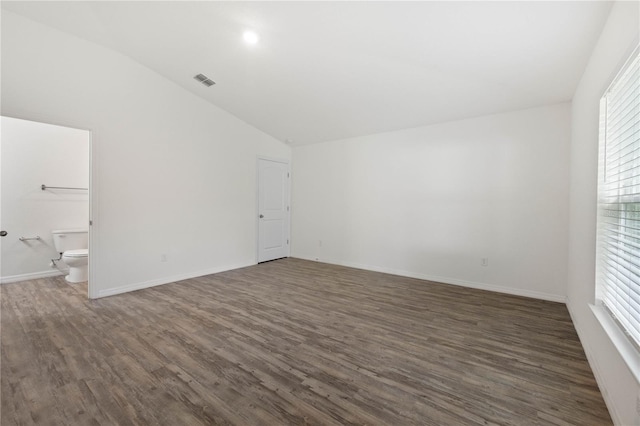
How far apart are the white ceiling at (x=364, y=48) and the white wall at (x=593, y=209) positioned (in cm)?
28

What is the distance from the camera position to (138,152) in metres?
3.71

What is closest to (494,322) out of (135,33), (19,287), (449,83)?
(449,83)

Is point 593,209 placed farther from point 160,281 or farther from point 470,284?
point 160,281

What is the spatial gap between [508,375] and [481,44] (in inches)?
106

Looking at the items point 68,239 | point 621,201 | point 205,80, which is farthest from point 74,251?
point 621,201

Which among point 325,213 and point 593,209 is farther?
point 325,213

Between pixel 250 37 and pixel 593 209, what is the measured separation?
348cm

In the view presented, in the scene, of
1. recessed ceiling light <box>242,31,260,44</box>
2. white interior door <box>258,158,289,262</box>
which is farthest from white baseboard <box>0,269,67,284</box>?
recessed ceiling light <box>242,31,260,44</box>

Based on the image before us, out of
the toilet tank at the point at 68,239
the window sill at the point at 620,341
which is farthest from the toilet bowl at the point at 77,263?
the window sill at the point at 620,341

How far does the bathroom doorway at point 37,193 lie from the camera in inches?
157

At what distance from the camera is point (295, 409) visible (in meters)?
1.58

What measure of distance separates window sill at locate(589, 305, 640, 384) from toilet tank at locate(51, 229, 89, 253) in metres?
6.05

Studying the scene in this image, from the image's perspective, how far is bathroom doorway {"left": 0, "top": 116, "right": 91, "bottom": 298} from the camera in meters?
3.99

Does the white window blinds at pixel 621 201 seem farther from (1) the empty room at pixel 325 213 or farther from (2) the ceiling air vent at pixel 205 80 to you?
(2) the ceiling air vent at pixel 205 80
